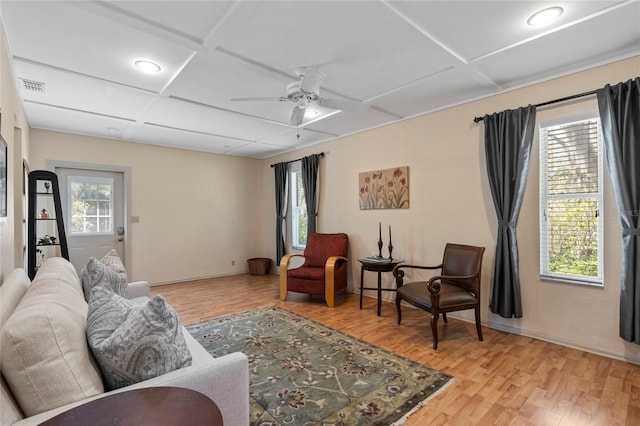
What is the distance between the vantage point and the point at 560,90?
292 centimetres

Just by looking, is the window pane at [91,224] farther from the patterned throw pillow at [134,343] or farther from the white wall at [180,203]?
the patterned throw pillow at [134,343]

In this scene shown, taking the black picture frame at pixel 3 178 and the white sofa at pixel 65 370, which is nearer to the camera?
the white sofa at pixel 65 370

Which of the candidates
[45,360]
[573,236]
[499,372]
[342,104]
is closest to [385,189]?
[342,104]

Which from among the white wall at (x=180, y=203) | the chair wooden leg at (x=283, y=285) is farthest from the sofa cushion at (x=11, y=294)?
the white wall at (x=180, y=203)

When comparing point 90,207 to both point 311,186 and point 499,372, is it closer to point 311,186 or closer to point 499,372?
point 311,186

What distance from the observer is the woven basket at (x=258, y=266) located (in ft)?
21.0

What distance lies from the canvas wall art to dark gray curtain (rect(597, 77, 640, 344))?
2061mm

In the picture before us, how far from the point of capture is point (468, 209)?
3.57 metres

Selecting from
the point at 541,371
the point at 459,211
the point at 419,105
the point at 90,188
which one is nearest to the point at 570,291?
the point at 541,371

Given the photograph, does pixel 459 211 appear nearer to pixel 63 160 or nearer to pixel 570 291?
pixel 570 291

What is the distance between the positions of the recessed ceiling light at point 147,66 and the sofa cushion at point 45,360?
7.18ft

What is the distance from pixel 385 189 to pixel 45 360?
396cm

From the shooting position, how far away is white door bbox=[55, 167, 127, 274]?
4816 mm

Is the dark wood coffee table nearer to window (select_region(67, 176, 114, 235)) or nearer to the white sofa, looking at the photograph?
the white sofa
